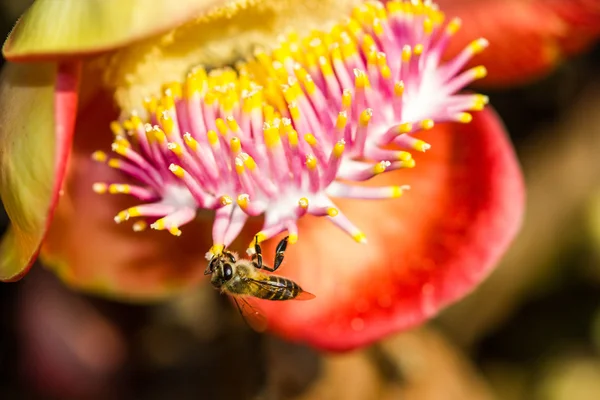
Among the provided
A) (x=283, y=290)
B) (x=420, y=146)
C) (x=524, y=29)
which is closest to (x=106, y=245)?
(x=283, y=290)

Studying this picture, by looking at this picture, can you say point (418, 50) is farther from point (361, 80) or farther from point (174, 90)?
point (174, 90)

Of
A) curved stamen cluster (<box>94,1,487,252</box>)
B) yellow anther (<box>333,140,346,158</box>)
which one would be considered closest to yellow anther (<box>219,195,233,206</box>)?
curved stamen cluster (<box>94,1,487,252</box>)

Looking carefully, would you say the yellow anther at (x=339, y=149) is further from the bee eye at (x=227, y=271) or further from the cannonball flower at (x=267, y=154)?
the bee eye at (x=227, y=271)

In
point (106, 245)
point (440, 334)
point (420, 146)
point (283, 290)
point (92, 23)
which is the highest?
point (92, 23)

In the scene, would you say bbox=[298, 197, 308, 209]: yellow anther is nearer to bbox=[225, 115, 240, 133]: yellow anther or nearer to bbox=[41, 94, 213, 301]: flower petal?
bbox=[225, 115, 240, 133]: yellow anther

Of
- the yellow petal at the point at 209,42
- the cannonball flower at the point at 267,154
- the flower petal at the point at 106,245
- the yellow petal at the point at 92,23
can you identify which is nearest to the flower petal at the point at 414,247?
the cannonball flower at the point at 267,154
